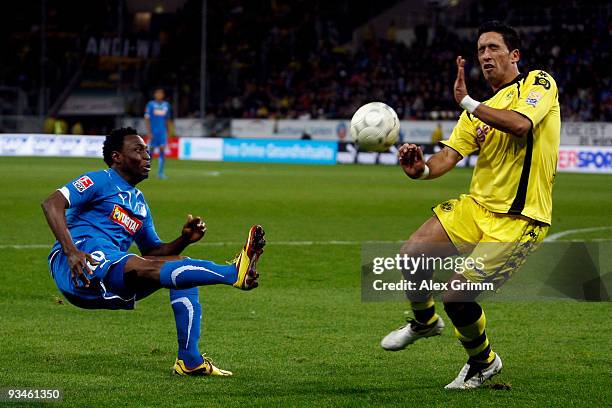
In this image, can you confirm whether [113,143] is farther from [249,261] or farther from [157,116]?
[157,116]

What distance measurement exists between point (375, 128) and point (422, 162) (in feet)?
1.25

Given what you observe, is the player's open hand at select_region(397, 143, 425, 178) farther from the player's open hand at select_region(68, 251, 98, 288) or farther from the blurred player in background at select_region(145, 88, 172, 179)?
the blurred player in background at select_region(145, 88, 172, 179)

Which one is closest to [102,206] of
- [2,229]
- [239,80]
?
[2,229]

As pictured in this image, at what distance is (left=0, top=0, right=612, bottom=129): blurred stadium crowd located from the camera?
42031 millimetres

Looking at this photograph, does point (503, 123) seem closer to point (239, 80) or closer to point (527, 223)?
point (527, 223)

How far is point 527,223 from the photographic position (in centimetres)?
622

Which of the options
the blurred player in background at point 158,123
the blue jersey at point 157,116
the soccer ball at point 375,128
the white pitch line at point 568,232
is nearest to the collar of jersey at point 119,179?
the soccer ball at point 375,128

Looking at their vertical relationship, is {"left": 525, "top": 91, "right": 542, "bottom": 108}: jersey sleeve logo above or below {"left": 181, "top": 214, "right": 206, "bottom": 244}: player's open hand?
above

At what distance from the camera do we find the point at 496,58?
6.24m

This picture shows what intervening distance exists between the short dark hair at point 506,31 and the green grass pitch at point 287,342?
2019mm

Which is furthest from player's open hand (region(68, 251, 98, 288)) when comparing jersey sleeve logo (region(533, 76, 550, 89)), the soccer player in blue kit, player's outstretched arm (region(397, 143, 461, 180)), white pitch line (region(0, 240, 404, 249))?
white pitch line (region(0, 240, 404, 249))

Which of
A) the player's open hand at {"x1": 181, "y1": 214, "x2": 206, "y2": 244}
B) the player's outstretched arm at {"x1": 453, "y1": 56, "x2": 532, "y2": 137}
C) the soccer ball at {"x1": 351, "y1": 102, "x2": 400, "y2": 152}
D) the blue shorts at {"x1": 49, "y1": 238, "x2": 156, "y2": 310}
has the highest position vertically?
the player's outstretched arm at {"x1": 453, "y1": 56, "x2": 532, "y2": 137}

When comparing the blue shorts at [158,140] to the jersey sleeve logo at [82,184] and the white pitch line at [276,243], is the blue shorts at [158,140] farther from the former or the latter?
the jersey sleeve logo at [82,184]

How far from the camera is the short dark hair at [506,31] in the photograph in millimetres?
6184
